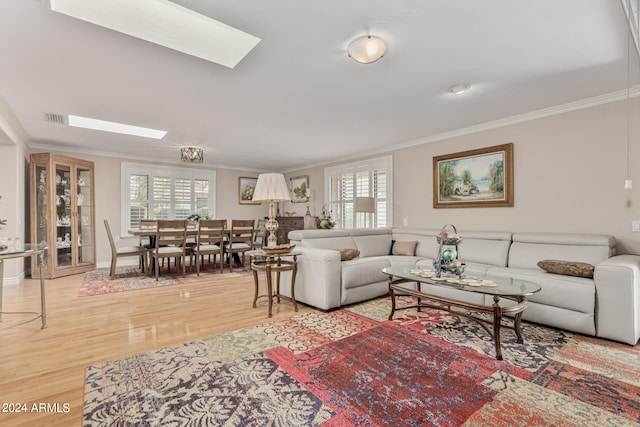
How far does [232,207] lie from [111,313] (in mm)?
4740

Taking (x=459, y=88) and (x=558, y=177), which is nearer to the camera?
(x=459, y=88)

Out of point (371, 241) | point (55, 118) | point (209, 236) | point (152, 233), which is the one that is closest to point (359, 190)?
point (371, 241)

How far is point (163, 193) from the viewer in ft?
22.1

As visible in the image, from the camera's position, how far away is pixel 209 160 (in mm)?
6812

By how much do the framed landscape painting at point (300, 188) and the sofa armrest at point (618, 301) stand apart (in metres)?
5.68

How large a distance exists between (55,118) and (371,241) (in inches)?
185

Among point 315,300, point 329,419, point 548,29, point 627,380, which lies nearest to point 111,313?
point 315,300

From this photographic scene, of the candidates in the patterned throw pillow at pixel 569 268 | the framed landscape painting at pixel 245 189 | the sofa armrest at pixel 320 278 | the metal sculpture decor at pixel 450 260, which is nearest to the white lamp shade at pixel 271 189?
the sofa armrest at pixel 320 278

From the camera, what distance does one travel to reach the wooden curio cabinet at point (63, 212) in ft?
16.1

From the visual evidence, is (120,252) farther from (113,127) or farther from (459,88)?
(459,88)

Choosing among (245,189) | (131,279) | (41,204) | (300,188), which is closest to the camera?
(131,279)

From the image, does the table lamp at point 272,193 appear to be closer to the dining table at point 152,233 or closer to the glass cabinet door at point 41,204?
the dining table at point 152,233

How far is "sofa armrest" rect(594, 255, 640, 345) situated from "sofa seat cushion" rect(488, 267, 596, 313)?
0.21 ft

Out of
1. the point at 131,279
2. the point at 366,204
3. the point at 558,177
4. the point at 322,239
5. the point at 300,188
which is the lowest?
the point at 131,279
